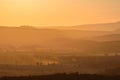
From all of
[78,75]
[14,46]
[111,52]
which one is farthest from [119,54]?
[14,46]

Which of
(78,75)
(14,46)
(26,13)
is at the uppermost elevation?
(26,13)

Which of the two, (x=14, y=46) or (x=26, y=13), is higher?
(x=26, y=13)

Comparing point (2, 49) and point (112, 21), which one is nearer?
point (2, 49)

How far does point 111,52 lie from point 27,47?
0.51 m

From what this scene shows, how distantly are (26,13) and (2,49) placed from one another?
1.20 feet

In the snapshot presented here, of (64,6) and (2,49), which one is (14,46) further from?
(64,6)

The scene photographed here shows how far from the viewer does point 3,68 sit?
6.98 feet

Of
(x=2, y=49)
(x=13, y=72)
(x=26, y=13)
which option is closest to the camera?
(x=13, y=72)

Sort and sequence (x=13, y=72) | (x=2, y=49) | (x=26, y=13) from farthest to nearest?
(x=26, y=13)
(x=2, y=49)
(x=13, y=72)

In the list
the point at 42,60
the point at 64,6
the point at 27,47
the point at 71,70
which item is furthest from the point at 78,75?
the point at 64,6

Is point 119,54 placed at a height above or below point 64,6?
below

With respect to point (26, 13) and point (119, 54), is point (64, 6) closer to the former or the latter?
point (26, 13)

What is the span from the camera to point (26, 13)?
99.5 inches

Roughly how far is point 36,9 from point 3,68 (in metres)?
0.59
